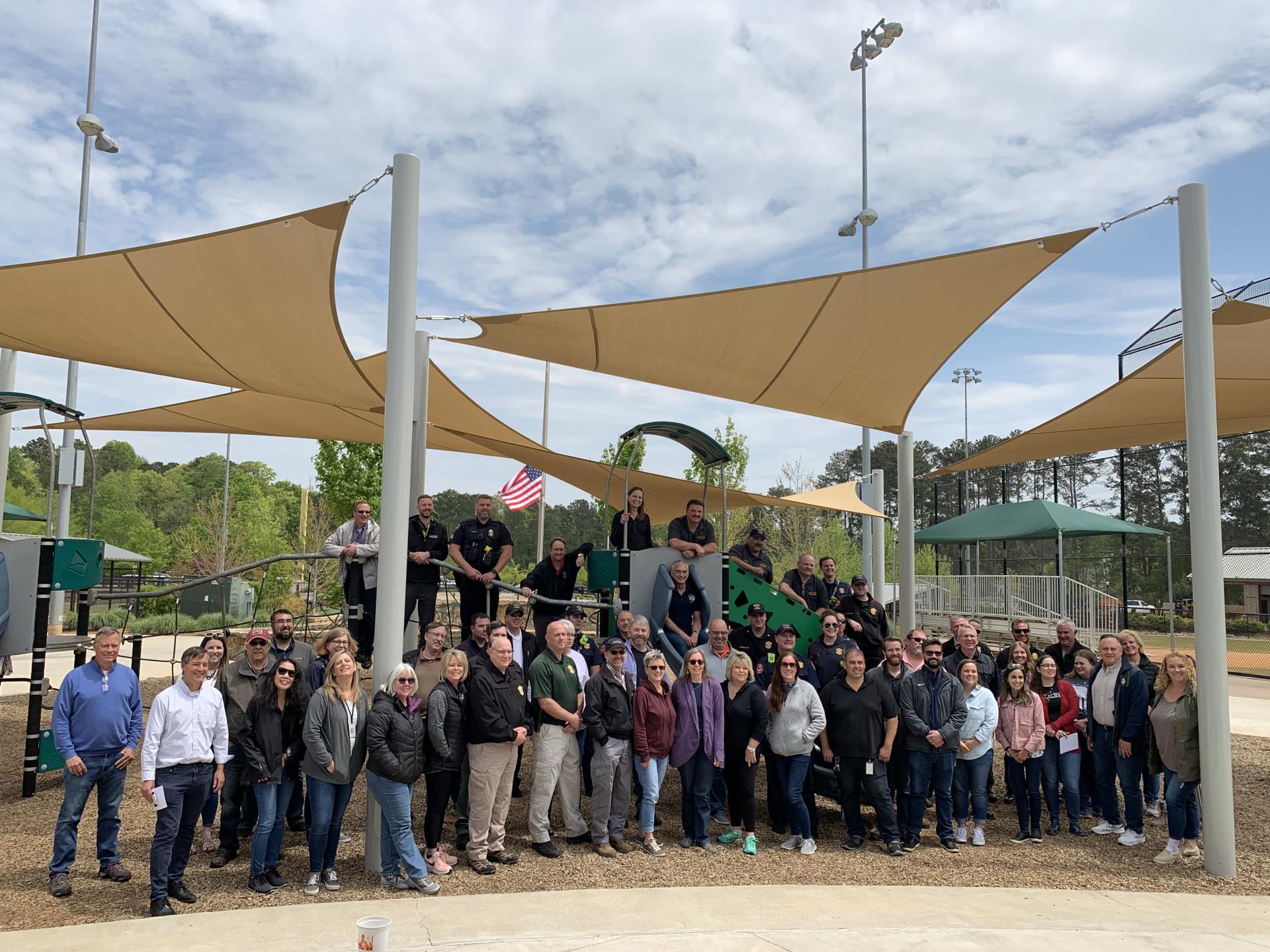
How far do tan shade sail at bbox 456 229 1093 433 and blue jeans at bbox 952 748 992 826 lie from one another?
3261mm

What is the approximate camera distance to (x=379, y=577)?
214 inches

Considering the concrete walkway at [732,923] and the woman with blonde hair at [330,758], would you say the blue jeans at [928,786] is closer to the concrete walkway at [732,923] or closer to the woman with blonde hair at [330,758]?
the concrete walkway at [732,923]

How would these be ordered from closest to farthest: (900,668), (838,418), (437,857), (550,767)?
(437,857) < (550,767) < (900,668) < (838,418)

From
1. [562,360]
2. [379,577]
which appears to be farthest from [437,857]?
[562,360]

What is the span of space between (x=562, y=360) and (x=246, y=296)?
2.47 m

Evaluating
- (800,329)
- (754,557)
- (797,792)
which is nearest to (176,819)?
(797,792)

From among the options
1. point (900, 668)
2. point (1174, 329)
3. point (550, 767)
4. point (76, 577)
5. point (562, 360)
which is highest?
point (1174, 329)

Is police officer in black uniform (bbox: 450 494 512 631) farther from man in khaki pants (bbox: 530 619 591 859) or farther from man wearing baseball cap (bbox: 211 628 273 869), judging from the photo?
man wearing baseball cap (bbox: 211 628 273 869)

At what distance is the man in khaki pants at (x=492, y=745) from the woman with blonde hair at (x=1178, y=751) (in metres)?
4.37

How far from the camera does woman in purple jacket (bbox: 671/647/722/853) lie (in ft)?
20.2

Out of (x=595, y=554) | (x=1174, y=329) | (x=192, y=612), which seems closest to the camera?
(x=595, y=554)

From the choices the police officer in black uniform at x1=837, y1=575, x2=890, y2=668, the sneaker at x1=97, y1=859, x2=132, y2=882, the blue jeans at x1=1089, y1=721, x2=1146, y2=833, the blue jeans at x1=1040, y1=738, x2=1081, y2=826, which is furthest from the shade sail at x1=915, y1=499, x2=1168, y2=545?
the sneaker at x1=97, y1=859, x2=132, y2=882

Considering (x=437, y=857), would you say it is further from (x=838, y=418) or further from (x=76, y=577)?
(x=838, y=418)

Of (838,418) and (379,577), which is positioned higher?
(838,418)
